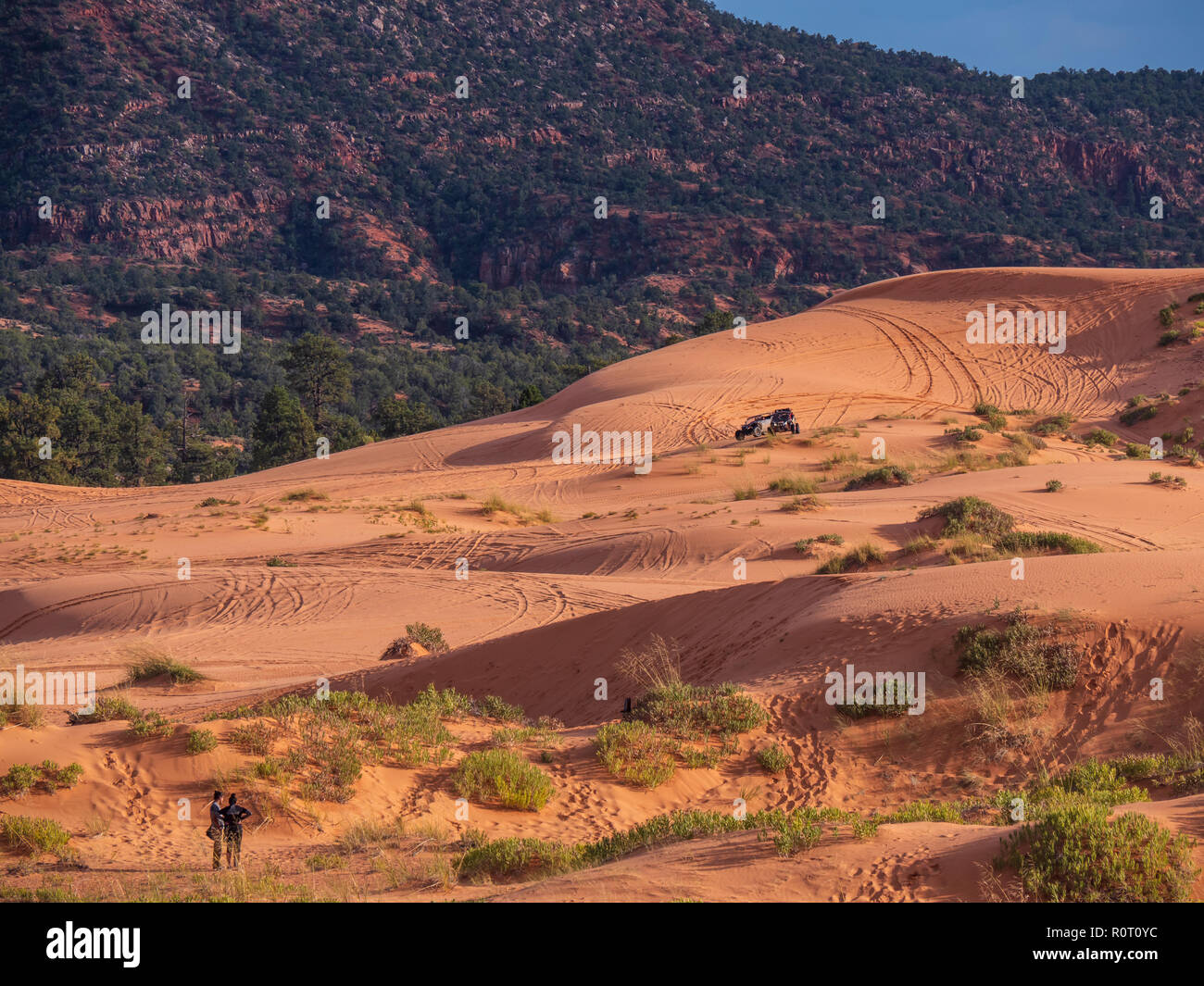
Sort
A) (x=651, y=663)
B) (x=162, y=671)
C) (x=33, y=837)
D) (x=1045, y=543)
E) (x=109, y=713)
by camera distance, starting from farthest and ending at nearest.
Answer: (x=1045, y=543) → (x=162, y=671) → (x=651, y=663) → (x=109, y=713) → (x=33, y=837)

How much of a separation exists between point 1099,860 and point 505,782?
4.54m

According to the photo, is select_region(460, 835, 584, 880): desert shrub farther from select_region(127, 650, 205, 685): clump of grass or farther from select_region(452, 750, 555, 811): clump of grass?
select_region(127, 650, 205, 685): clump of grass

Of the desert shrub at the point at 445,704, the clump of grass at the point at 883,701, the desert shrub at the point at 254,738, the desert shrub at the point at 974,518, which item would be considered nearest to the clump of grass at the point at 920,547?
the desert shrub at the point at 974,518

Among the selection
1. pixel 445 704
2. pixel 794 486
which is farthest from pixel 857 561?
pixel 794 486

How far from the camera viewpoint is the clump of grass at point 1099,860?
4.98 m

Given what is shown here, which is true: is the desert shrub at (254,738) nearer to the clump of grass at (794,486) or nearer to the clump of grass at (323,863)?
the clump of grass at (323,863)

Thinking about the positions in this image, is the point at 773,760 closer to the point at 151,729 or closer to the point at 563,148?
the point at 151,729

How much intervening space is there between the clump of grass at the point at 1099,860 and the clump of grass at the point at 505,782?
394cm

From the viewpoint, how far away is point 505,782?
838 centimetres

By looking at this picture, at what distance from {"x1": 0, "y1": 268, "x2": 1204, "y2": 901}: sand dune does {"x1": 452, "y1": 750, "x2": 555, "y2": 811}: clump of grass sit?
4.7 inches

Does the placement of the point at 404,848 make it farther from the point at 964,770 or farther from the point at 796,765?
the point at 964,770

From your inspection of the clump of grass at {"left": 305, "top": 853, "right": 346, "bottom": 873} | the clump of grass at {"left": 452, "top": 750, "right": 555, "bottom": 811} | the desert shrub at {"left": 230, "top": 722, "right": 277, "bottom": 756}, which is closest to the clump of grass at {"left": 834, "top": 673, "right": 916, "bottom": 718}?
the clump of grass at {"left": 452, "top": 750, "right": 555, "bottom": 811}
